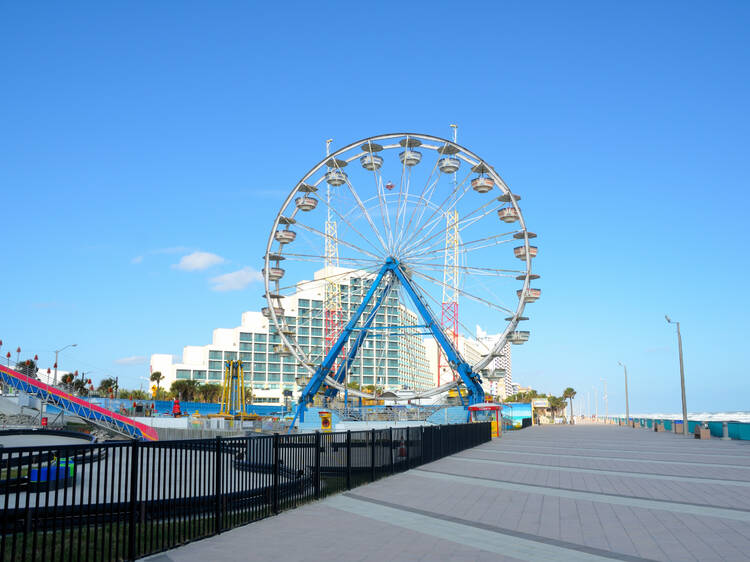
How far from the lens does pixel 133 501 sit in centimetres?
759

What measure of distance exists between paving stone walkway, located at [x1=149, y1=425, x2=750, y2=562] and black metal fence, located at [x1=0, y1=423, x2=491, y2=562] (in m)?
0.35

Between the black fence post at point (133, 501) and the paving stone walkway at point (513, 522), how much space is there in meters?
0.41

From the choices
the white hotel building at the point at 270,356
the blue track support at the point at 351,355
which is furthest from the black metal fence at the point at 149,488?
the white hotel building at the point at 270,356

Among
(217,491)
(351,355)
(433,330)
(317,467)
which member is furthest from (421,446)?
(351,355)

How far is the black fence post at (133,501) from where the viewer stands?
7.55 m

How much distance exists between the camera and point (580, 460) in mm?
23422

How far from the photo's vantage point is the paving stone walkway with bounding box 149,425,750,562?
8.35 m

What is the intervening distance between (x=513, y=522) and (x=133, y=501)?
584cm

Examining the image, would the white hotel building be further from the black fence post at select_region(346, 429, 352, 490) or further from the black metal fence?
the black metal fence

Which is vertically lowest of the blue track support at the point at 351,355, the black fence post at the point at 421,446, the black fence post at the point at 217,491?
the black fence post at the point at 421,446

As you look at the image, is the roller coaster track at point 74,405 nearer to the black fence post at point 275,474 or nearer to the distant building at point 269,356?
the black fence post at point 275,474

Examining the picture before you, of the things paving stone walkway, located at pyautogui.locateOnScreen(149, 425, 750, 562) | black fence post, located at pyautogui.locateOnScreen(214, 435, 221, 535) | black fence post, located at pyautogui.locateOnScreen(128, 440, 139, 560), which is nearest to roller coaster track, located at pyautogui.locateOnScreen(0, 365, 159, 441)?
paving stone walkway, located at pyautogui.locateOnScreen(149, 425, 750, 562)

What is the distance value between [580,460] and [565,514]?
12.8 meters

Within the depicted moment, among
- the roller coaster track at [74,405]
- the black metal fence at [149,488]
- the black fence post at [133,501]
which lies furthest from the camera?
the roller coaster track at [74,405]
